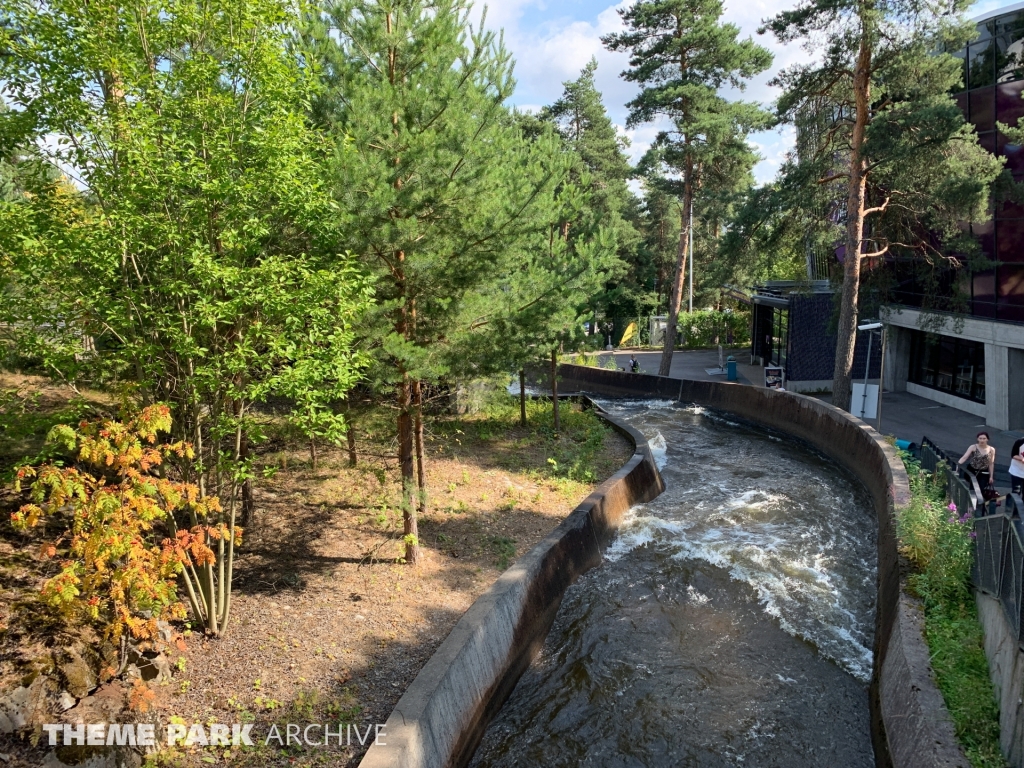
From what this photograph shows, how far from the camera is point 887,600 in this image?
30.1 feet

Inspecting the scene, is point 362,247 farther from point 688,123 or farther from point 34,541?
point 688,123

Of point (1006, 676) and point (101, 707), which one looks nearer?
point (101, 707)

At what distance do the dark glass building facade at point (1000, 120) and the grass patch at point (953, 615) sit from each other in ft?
38.7

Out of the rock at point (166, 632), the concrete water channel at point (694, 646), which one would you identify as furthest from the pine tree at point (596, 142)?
the rock at point (166, 632)

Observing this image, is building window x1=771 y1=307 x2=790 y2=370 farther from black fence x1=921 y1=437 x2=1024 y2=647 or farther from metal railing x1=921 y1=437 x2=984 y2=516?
black fence x1=921 y1=437 x2=1024 y2=647

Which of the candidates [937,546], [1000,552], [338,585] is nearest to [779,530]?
[937,546]

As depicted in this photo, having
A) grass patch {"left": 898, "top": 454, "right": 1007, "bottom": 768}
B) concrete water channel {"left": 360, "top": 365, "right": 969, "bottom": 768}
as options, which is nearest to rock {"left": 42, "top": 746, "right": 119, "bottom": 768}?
concrete water channel {"left": 360, "top": 365, "right": 969, "bottom": 768}

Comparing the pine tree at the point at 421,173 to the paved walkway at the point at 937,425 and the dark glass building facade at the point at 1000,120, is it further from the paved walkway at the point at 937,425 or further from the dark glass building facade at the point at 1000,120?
the dark glass building facade at the point at 1000,120

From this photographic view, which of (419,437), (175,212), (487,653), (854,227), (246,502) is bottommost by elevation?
(487,653)

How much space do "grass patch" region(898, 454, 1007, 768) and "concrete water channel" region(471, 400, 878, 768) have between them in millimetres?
1214

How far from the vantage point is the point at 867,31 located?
1642 centimetres

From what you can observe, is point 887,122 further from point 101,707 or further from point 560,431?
point 101,707

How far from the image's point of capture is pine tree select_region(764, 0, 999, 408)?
16266 mm

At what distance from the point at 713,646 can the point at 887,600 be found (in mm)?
2369
